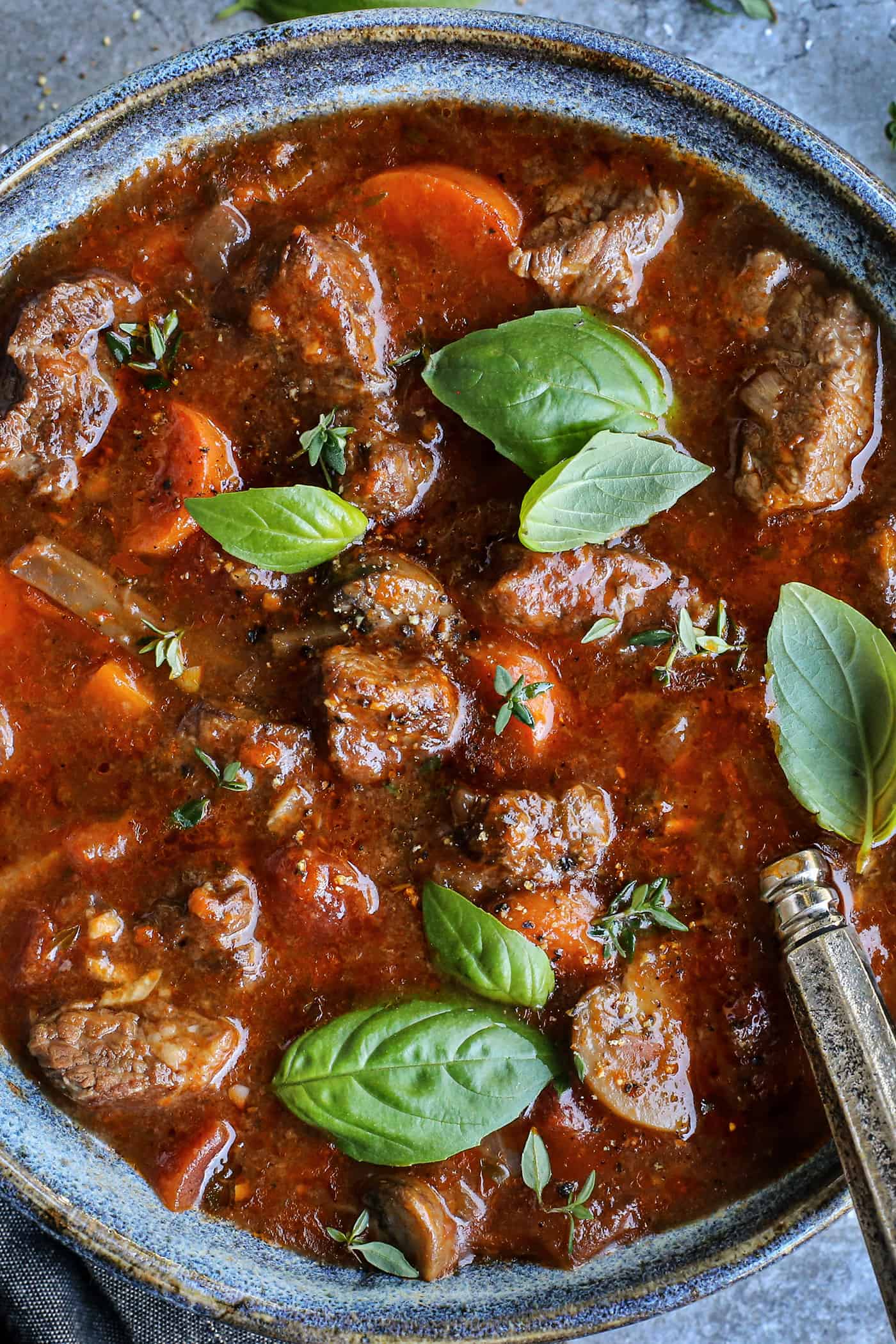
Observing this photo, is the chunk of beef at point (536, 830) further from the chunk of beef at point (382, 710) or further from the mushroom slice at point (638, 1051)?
the mushroom slice at point (638, 1051)

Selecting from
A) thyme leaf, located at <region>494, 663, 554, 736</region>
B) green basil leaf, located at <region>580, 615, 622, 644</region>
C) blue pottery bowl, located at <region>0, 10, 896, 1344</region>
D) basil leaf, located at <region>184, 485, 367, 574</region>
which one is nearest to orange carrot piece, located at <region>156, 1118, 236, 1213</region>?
blue pottery bowl, located at <region>0, 10, 896, 1344</region>

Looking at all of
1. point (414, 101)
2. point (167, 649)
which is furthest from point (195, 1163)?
point (414, 101)

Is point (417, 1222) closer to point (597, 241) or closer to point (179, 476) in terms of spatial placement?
point (179, 476)

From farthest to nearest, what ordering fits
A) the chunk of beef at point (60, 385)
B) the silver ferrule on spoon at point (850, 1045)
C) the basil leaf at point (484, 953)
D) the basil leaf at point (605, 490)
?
the chunk of beef at point (60, 385), the basil leaf at point (484, 953), the basil leaf at point (605, 490), the silver ferrule on spoon at point (850, 1045)

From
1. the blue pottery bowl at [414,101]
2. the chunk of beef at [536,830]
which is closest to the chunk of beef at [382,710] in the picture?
the chunk of beef at [536,830]

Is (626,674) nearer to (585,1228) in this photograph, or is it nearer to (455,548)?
(455,548)

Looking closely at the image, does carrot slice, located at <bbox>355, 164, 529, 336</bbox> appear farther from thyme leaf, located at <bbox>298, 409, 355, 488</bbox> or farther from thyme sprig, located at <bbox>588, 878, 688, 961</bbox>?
thyme sprig, located at <bbox>588, 878, 688, 961</bbox>

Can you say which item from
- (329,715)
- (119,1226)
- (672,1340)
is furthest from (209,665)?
(672,1340)
